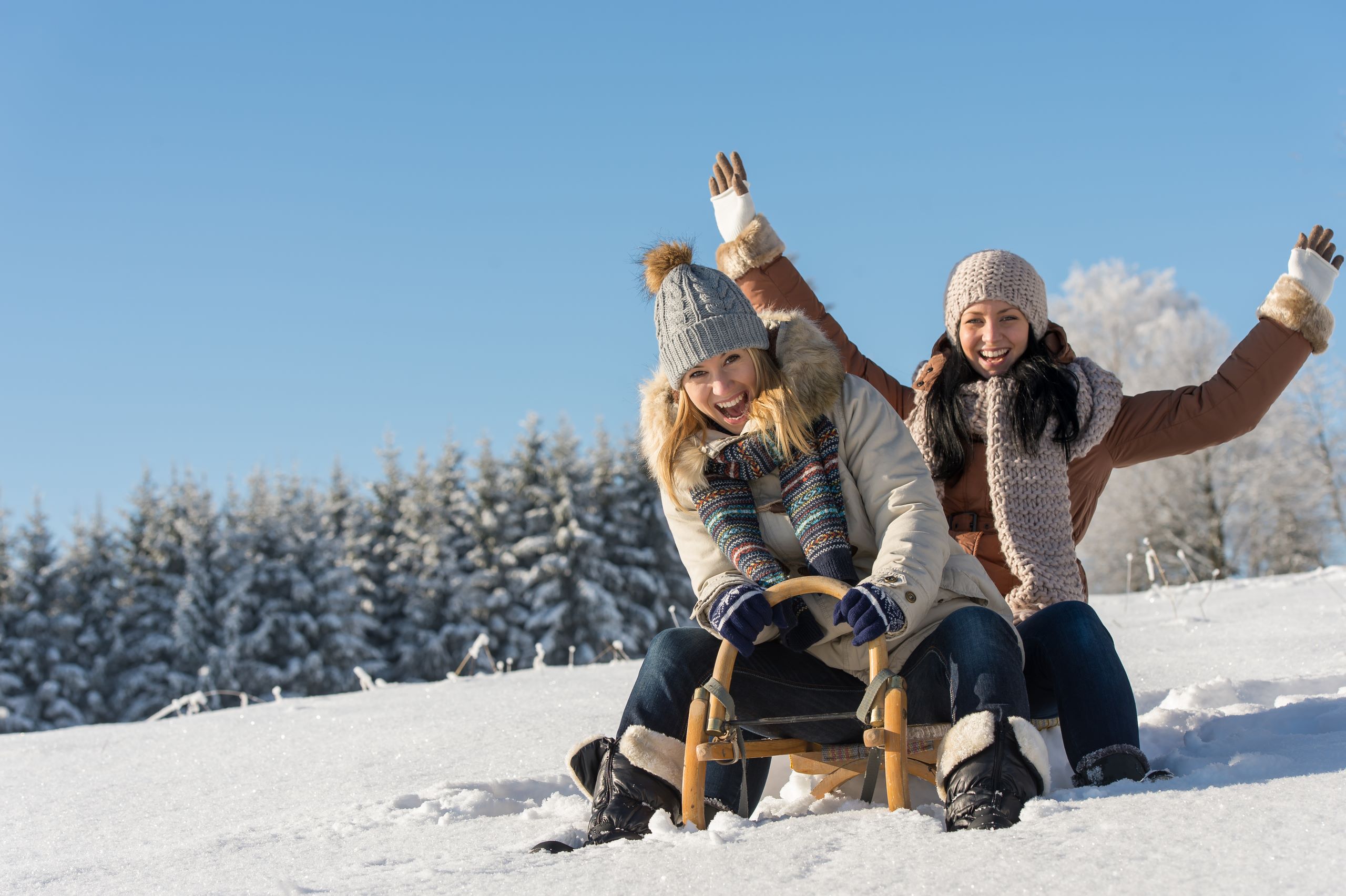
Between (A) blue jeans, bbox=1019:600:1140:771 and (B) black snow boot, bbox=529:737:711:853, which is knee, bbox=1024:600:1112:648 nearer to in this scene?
(A) blue jeans, bbox=1019:600:1140:771

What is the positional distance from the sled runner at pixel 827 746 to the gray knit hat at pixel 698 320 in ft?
2.15

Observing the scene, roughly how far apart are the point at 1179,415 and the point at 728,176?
64.4 inches

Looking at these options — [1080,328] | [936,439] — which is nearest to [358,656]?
[1080,328]

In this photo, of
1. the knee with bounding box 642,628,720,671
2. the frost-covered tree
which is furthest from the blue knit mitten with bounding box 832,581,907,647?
the frost-covered tree

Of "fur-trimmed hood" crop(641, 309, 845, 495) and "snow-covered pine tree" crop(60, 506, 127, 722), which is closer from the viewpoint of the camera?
"fur-trimmed hood" crop(641, 309, 845, 495)

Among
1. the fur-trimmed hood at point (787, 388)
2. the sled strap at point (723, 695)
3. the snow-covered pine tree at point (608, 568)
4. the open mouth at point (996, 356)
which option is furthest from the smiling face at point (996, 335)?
the snow-covered pine tree at point (608, 568)

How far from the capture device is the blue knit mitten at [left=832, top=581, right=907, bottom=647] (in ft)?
6.75

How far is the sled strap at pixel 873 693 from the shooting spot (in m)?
2.02

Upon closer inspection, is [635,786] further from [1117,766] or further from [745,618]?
[1117,766]

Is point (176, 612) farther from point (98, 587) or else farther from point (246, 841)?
point (246, 841)

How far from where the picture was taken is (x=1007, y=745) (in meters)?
1.98

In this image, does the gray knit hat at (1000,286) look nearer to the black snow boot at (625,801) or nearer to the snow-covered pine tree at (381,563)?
the black snow boot at (625,801)

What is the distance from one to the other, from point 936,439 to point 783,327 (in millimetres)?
745

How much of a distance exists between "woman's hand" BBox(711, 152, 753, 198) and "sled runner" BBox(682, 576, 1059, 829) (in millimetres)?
1702
